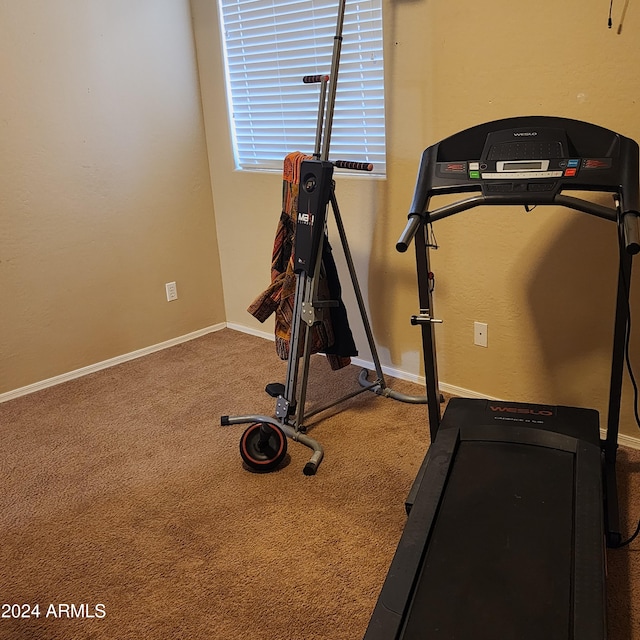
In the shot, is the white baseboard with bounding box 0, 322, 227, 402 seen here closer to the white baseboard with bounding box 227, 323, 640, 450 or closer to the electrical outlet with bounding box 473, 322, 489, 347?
the white baseboard with bounding box 227, 323, 640, 450

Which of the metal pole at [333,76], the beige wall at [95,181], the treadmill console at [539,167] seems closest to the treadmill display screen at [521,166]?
the treadmill console at [539,167]

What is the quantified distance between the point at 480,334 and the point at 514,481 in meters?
1.01

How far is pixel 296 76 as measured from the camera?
327 cm

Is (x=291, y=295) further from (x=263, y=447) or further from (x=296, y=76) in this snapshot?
(x=296, y=76)

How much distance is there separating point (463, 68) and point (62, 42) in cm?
192

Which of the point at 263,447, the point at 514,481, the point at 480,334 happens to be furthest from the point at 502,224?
the point at 263,447

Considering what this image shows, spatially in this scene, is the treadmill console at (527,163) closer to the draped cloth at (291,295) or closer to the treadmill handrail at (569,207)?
the treadmill handrail at (569,207)

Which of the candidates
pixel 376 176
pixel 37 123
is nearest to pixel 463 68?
pixel 376 176

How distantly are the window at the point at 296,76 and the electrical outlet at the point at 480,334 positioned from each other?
86cm

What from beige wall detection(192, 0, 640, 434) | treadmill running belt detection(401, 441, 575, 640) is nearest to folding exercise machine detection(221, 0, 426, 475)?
beige wall detection(192, 0, 640, 434)

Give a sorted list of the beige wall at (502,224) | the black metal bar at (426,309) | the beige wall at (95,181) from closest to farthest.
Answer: the black metal bar at (426,309) < the beige wall at (502,224) < the beige wall at (95,181)

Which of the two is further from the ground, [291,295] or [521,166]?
[521,166]

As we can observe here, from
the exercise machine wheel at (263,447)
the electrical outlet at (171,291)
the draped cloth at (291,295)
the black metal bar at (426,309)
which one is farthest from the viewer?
the electrical outlet at (171,291)

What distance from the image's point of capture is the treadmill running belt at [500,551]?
147cm
